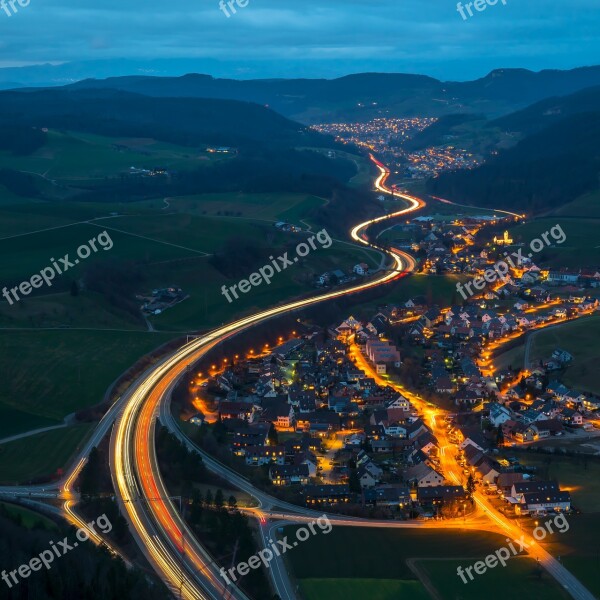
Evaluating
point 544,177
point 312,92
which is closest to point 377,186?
point 544,177

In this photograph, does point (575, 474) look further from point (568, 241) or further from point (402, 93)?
point (402, 93)

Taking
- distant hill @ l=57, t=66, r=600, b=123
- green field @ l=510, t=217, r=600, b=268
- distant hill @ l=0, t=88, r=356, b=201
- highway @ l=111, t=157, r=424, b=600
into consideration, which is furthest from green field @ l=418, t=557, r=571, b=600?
distant hill @ l=57, t=66, r=600, b=123

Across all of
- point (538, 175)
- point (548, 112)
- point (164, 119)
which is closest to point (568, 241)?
point (538, 175)

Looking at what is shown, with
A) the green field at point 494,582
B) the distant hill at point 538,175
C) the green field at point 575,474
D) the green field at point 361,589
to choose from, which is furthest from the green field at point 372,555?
the distant hill at point 538,175

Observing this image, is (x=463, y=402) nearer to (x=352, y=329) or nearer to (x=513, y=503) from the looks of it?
(x=513, y=503)

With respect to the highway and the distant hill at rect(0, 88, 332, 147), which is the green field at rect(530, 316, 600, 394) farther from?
the distant hill at rect(0, 88, 332, 147)

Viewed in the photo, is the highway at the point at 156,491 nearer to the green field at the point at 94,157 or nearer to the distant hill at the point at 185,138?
the distant hill at the point at 185,138
